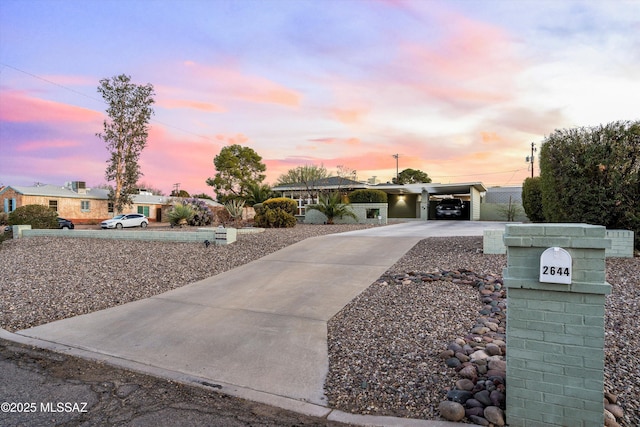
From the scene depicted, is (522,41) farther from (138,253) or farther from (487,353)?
(138,253)

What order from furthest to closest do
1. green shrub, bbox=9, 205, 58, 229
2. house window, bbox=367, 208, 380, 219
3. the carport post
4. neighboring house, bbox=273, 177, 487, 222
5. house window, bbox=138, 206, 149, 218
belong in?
house window, bbox=138, 206, 149, 218, the carport post, neighboring house, bbox=273, 177, 487, 222, house window, bbox=367, 208, 380, 219, green shrub, bbox=9, 205, 58, 229

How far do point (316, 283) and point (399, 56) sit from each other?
290 inches

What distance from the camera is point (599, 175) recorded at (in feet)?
24.5

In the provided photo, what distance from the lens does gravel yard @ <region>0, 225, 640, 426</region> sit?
3.22 meters

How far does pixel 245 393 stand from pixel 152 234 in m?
9.71

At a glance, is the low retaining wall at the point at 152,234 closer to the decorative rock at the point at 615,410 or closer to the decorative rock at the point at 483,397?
the decorative rock at the point at 483,397

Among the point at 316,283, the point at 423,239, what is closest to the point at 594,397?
the point at 316,283

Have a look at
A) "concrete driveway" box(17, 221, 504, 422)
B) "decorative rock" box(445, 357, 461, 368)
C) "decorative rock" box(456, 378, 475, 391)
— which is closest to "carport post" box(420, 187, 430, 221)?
"concrete driveway" box(17, 221, 504, 422)

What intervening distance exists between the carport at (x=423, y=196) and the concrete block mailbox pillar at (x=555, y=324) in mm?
23334

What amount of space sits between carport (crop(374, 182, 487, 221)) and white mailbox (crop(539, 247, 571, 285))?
23386mm

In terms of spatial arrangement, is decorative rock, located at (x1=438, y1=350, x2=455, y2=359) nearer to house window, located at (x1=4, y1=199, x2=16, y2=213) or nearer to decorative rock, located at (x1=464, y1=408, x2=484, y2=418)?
decorative rock, located at (x1=464, y1=408, x2=484, y2=418)

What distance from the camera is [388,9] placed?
8.88m

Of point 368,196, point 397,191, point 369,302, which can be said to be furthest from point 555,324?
point 397,191

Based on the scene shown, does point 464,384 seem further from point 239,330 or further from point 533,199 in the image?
point 533,199
